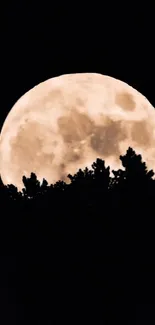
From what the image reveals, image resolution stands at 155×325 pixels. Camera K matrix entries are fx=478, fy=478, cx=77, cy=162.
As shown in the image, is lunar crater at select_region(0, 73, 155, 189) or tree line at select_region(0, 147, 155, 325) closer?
tree line at select_region(0, 147, 155, 325)

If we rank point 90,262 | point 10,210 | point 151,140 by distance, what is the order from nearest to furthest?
1. point 90,262
2. point 10,210
3. point 151,140

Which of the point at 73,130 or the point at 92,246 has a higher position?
the point at 73,130

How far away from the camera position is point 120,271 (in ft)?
22.9

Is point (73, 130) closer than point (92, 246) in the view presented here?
No

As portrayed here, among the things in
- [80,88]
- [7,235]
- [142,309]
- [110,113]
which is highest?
[80,88]

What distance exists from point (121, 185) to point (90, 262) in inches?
48.0

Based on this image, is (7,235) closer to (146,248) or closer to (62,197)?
(62,197)

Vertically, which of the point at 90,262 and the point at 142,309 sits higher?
the point at 90,262

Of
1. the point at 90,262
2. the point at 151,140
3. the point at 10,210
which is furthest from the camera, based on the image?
the point at 151,140

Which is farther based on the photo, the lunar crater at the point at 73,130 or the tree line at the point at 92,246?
the lunar crater at the point at 73,130

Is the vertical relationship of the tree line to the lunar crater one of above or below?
below

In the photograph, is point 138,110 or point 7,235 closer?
point 7,235

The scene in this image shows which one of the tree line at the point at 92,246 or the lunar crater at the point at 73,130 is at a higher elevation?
the lunar crater at the point at 73,130

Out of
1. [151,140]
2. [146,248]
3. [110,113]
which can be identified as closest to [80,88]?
[110,113]
